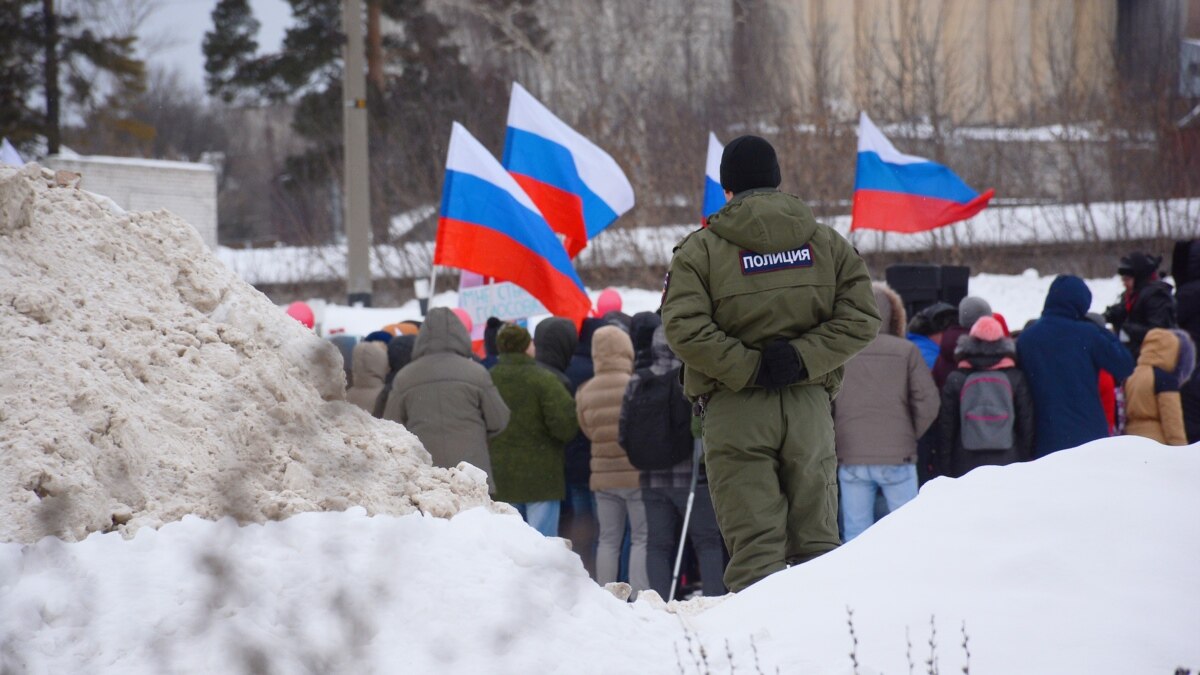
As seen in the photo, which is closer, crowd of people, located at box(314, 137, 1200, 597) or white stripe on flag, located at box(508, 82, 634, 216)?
crowd of people, located at box(314, 137, 1200, 597)

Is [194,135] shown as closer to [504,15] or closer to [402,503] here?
[504,15]

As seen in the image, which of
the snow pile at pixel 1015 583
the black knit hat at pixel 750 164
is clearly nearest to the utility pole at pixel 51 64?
the black knit hat at pixel 750 164

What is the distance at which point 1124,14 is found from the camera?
85.6 feet

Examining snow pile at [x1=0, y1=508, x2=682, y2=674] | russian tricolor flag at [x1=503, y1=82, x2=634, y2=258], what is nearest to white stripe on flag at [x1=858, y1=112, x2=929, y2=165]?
russian tricolor flag at [x1=503, y1=82, x2=634, y2=258]

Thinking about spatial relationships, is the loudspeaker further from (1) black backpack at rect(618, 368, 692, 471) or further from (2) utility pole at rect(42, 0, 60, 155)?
(2) utility pole at rect(42, 0, 60, 155)

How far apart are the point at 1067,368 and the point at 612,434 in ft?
7.88

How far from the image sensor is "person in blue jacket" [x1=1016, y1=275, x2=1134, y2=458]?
23.2 feet

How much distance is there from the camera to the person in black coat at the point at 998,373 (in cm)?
720

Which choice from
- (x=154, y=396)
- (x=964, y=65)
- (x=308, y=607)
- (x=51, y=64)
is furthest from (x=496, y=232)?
(x=964, y=65)

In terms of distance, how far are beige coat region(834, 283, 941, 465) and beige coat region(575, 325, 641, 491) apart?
1.14 meters

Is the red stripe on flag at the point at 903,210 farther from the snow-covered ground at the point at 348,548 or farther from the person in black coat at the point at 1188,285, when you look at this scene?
the snow-covered ground at the point at 348,548

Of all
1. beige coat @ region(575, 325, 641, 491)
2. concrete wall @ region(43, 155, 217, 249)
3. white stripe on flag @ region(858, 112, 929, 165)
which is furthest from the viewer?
concrete wall @ region(43, 155, 217, 249)

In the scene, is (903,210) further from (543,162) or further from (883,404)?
(883,404)

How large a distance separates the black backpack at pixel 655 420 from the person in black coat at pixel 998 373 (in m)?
1.46
